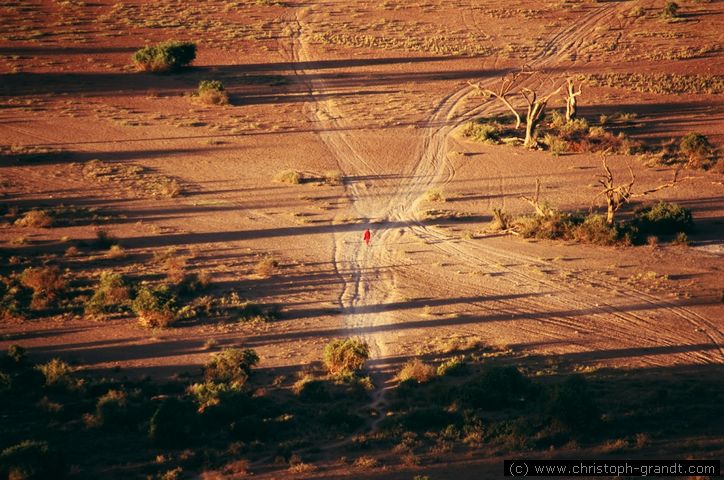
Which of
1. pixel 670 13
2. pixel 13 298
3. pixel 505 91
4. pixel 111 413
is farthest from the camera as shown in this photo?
pixel 670 13

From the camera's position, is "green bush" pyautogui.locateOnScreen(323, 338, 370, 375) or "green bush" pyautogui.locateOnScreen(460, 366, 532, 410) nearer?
"green bush" pyautogui.locateOnScreen(460, 366, 532, 410)

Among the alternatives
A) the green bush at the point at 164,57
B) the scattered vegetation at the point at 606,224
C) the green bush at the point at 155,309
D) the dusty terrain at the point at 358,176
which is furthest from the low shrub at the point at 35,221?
the green bush at the point at 164,57

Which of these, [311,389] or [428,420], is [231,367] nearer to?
[311,389]

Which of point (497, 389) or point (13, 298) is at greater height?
point (497, 389)

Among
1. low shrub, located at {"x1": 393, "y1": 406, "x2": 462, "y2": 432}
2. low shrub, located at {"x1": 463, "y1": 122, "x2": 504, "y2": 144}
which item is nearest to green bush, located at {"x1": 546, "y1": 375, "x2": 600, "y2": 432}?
low shrub, located at {"x1": 393, "y1": 406, "x2": 462, "y2": 432}

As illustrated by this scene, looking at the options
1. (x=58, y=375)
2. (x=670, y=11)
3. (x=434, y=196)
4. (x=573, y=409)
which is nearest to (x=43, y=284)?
(x=58, y=375)

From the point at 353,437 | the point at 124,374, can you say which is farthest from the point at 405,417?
the point at 124,374

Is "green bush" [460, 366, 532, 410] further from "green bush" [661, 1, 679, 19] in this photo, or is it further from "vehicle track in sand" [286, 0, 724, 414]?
"green bush" [661, 1, 679, 19]
